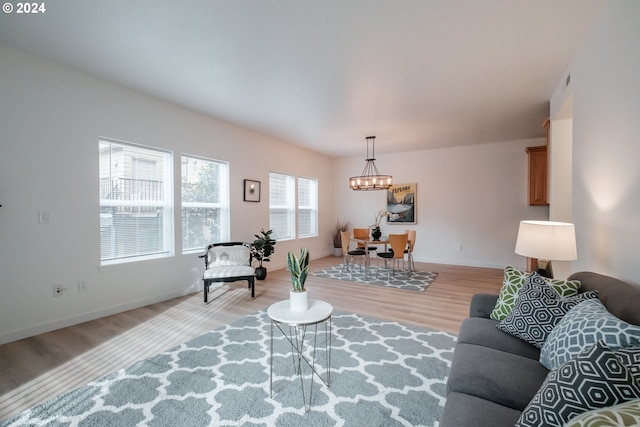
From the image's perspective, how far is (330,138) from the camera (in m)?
5.86

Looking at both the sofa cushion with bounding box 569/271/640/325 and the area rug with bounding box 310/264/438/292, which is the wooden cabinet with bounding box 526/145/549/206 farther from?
the sofa cushion with bounding box 569/271/640/325

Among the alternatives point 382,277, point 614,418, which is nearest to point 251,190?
point 382,277

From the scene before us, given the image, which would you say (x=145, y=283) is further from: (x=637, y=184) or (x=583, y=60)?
(x=583, y=60)

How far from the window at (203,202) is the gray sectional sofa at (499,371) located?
3875 mm

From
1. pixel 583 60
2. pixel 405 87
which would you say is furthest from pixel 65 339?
pixel 583 60

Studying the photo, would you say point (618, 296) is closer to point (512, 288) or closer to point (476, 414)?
point (512, 288)

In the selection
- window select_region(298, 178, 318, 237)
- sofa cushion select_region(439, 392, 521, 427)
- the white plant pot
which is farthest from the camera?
window select_region(298, 178, 318, 237)

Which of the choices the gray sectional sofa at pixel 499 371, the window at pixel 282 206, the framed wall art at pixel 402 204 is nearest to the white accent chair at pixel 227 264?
the window at pixel 282 206


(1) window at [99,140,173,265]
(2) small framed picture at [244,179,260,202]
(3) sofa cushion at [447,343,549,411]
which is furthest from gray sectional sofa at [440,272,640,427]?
(2) small framed picture at [244,179,260,202]

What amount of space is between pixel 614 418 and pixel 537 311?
1220mm

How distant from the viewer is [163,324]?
3.15 metres

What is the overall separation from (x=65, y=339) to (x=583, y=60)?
17.5 feet

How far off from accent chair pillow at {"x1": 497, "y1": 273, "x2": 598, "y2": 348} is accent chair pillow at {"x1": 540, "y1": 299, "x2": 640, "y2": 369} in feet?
0.57

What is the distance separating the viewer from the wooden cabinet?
4855 millimetres
